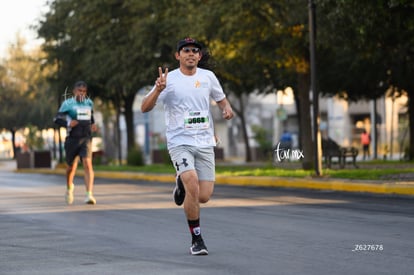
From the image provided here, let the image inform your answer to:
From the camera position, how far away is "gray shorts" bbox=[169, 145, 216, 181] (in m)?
8.33

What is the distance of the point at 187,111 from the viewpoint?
8359mm

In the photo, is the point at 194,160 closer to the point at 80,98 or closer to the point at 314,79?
the point at 80,98

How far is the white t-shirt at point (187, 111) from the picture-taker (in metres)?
8.36

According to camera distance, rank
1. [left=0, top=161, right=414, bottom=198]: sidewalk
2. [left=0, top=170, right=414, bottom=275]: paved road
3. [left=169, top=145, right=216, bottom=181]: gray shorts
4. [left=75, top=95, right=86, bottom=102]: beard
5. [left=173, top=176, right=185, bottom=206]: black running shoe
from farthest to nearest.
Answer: [left=0, top=161, right=414, bottom=198]: sidewalk
[left=75, top=95, right=86, bottom=102]: beard
[left=173, top=176, right=185, bottom=206]: black running shoe
[left=169, top=145, right=216, bottom=181]: gray shorts
[left=0, top=170, right=414, bottom=275]: paved road

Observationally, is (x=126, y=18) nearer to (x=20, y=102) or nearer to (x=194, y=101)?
Result: (x=194, y=101)

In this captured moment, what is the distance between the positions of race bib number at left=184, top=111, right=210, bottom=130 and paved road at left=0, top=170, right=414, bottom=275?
1.17 metres

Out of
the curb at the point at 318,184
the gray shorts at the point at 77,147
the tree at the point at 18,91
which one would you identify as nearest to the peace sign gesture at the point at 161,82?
the gray shorts at the point at 77,147

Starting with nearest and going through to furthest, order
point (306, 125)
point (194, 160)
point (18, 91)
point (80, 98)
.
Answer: point (194, 160)
point (80, 98)
point (306, 125)
point (18, 91)

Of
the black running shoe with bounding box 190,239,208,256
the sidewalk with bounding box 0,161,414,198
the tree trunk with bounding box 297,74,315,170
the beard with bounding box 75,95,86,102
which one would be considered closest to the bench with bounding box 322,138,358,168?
the tree trunk with bounding box 297,74,315,170

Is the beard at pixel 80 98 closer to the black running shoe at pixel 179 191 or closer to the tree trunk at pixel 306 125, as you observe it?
the black running shoe at pixel 179 191

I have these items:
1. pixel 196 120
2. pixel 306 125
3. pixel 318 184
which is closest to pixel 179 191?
pixel 196 120

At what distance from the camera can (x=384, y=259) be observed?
25.6 feet

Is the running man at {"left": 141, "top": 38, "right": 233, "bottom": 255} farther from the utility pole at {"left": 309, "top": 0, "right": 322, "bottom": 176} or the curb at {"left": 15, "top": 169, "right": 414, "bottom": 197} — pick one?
the utility pole at {"left": 309, "top": 0, "right": 322, "bottom": 176}

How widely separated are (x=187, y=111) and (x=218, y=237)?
2.01m
